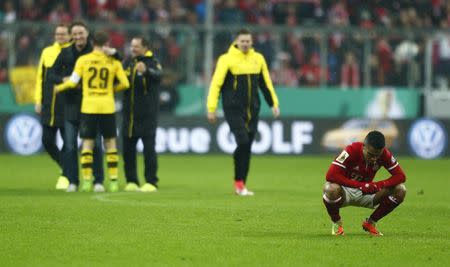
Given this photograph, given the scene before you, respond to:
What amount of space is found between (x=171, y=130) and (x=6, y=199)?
11.4 meters

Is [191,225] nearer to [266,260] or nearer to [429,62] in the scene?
Answer: [266,260]

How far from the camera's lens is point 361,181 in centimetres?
1161

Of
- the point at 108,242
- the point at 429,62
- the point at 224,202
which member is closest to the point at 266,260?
the point at 108,242

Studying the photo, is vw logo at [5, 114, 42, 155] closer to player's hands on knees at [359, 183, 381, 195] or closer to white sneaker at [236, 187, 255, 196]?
white sneaker at [236, 187, 255, 196]

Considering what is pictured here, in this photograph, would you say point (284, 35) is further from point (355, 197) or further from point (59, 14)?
point (355, 197)

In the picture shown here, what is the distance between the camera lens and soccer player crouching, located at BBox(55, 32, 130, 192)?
16.5 m

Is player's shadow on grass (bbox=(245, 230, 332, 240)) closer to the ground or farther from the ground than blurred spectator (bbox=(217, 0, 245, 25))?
closer to the ground

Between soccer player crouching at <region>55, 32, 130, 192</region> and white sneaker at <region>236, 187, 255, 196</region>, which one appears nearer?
soccer player crouching at <region>55, 32, 130, 192</region>

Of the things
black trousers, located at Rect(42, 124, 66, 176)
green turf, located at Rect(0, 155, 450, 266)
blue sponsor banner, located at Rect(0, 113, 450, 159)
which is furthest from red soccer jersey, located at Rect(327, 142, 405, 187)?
blue sponsor banner, located at Rect(0, 113, 450, 159)

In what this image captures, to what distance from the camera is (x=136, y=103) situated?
1764 cm

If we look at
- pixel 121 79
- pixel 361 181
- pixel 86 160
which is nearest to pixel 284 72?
pixel 121 79

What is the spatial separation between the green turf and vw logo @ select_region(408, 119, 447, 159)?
7117mm

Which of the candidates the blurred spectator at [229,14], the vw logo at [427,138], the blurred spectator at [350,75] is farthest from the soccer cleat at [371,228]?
the blurred spectator at [229,14]

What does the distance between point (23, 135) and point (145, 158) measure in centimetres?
957
